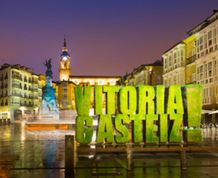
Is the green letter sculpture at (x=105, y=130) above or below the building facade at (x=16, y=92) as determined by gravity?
below

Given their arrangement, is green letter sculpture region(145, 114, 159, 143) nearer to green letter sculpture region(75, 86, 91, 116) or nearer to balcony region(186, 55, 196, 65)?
green letter sculpture region(75, 86, 91, 116)

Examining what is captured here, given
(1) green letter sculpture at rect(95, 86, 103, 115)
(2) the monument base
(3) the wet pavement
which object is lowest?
(3) the wet pavement

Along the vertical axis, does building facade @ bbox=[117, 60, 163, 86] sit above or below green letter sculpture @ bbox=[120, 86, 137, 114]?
above

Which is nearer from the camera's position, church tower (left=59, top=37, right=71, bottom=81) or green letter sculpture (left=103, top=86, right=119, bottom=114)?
green letter sculpture (left=103, top=86, right=119, bottom=114)

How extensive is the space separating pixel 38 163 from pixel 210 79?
3269 cm

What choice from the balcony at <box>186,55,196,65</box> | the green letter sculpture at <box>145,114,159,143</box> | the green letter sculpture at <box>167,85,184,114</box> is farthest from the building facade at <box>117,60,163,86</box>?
the green letter sculpture at <box>145,114,159,143</box>

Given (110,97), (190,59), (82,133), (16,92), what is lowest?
(82,133)

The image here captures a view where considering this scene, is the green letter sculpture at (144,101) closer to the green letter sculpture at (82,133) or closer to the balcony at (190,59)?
the green letter sculpture at (82,133)

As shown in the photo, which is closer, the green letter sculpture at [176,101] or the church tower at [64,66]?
the green letter sculpture at [176,101]

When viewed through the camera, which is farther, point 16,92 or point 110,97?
point 16,92

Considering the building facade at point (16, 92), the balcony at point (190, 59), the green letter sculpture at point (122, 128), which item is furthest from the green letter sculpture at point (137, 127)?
the building facade at point (16, 92)

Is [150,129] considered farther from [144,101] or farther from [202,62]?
[202,62]

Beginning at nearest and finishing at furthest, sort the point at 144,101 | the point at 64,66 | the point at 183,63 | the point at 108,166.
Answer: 1. the point at 108,166
2. the point at 144,101
3. the point at 183,63
4. the point at 64,66

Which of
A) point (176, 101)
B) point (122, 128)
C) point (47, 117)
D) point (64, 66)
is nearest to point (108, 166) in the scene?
point (122, 128)
